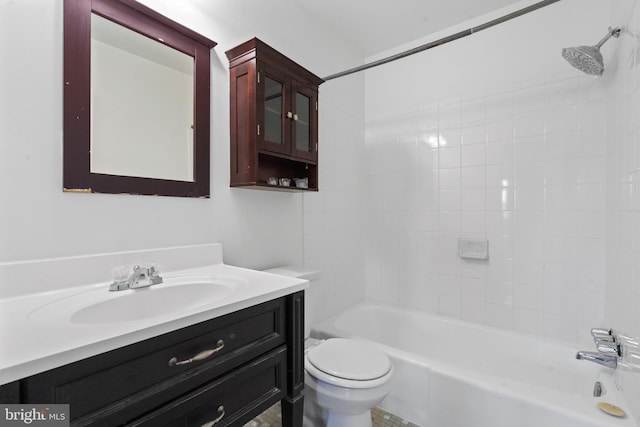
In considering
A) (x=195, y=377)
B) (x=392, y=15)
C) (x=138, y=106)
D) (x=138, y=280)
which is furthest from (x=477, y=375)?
(x=392, y=15)

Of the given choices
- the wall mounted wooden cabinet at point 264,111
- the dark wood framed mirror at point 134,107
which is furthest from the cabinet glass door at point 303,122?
the dark wood framed mirror at point 134,107

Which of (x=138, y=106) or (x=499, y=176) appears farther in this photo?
(x=499, y=176)

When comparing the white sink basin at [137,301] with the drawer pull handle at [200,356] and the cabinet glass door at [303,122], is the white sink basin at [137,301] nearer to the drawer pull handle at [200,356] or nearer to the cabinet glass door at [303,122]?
the drawer pull handle at [200,356]


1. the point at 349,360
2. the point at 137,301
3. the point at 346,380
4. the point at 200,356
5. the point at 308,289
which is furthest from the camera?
the point at 308,289

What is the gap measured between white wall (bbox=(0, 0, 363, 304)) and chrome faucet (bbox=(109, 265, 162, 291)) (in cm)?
14

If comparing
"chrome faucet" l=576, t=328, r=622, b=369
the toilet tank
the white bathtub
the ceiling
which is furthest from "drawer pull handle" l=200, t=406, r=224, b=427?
the ceiling

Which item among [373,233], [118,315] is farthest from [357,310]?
[118,315]

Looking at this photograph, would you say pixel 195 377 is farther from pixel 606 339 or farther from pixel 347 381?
pixel 606 339

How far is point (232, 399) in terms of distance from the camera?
2.83 feet

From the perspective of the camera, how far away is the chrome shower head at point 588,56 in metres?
1.43

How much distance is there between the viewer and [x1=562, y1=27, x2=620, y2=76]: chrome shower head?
143 cm

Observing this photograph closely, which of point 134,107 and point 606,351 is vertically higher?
point 134,107

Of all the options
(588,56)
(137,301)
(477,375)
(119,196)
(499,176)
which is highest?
(588,56)

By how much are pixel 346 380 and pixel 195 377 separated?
2.26 feet
